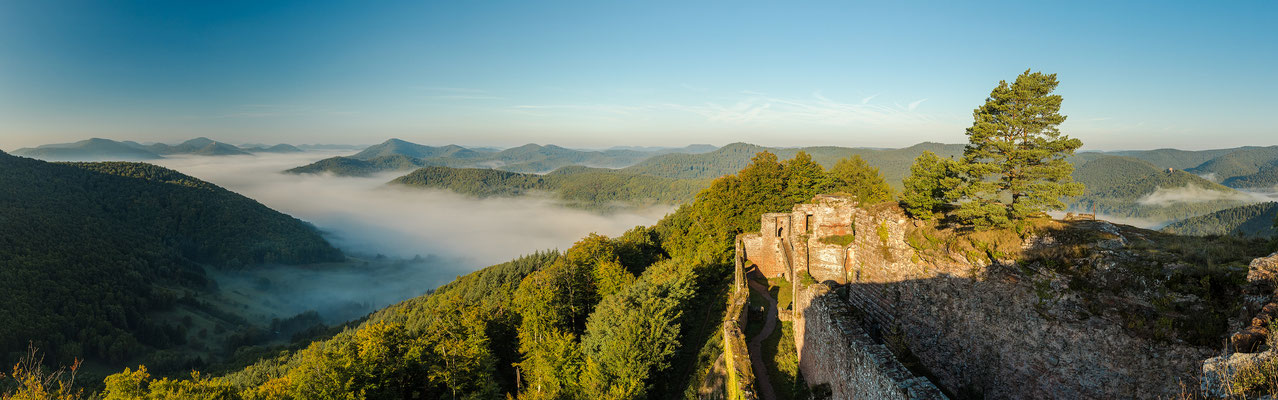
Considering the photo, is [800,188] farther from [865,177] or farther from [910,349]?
[910,349]

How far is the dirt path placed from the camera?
16.2 m

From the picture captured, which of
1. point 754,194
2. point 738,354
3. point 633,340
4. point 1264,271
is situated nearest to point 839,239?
point 738,354

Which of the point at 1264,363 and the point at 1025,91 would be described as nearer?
the point at 1264,363

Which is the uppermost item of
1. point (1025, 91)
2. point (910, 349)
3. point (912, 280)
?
point (1025, 91)

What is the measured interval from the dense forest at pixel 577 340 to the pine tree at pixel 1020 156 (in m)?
13.3

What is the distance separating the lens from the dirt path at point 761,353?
16234 millimetres

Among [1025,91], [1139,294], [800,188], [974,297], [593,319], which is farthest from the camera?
[800,188]

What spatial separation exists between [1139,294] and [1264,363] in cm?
353

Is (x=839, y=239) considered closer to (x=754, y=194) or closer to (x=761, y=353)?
(x=761, y=353)

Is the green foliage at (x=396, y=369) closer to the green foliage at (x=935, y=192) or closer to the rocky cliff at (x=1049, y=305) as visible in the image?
the rocky cliff at (x=1049, y=305)

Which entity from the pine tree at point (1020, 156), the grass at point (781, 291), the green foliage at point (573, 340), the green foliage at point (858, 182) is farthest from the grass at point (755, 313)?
the green foliage at point (858, 182)

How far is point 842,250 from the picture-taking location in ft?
72.7

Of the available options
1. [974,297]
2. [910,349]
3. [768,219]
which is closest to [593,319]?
[768,219]

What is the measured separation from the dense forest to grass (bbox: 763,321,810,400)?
3.84 m
